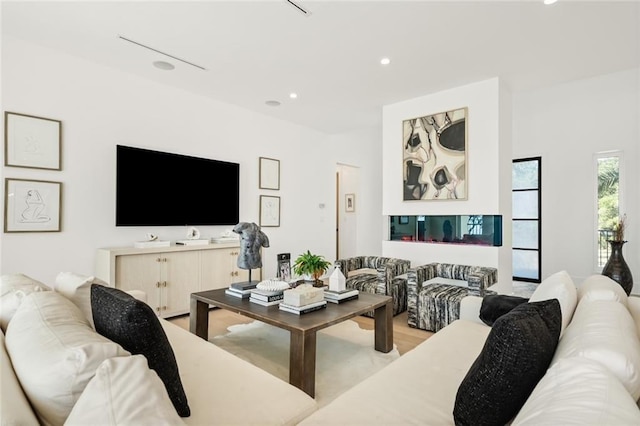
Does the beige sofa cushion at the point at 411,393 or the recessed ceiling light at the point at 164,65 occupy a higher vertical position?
the recessed ceiling light at the point at 164,65

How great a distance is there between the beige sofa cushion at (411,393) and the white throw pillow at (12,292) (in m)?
1.17

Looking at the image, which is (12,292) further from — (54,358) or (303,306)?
(303,306)

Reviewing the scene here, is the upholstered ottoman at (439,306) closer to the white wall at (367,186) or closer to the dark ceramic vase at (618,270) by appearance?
the dark ceramic vase at (618,270)

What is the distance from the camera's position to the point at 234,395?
1305 millimetres

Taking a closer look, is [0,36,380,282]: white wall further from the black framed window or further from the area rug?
the black framed window

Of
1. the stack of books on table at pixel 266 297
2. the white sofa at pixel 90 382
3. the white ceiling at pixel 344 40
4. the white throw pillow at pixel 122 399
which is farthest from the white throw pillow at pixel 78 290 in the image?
the white ceiling at pixel 344 40

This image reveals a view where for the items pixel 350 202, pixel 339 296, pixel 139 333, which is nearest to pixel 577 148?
pixel 350 202

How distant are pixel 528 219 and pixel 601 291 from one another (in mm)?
4789

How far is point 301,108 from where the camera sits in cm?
489

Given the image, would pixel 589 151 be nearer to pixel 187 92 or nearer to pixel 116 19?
pixel 187 92

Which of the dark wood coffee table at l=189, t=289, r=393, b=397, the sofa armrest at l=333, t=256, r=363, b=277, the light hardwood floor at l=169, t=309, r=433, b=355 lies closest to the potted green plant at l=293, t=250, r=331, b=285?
the dark wood coffee table at l=189, t=289, r=393, b=397

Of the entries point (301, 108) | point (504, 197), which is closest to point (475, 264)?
point (504, 197)

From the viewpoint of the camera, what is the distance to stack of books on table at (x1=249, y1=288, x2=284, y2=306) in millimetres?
2527

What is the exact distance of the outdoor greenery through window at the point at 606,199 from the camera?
4.89m
